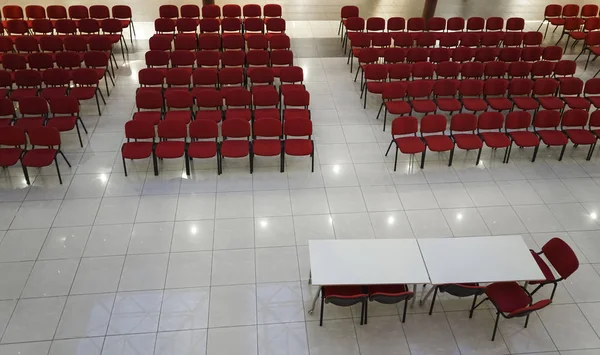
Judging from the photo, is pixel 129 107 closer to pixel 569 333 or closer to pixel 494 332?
pixel 494 332

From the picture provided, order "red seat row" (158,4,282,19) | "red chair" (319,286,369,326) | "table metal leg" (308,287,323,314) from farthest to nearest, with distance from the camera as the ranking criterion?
"red seat row" (158,4,282,19)
"table metal leg" (308,287,323,314)
"red chair" (319,286,369,326)

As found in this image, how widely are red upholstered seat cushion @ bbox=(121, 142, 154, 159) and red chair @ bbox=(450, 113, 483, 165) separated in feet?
14.4

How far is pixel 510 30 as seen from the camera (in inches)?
437

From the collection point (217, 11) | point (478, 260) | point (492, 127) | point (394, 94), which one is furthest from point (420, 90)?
point (217, 11)

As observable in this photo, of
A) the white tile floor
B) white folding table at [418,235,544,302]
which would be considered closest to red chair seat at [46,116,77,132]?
the white tile floor

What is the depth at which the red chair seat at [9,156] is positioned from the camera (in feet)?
20.7

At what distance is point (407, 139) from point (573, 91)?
3683 millimetres

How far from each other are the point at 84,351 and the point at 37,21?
8.08 metres

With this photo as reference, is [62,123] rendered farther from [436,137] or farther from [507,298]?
[507,298]

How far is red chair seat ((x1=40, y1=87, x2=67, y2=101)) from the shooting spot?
7.81 m

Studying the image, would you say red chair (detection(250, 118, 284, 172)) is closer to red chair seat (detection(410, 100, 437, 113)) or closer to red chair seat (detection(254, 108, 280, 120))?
red chair seat (detection(254, 108, 280, 120))

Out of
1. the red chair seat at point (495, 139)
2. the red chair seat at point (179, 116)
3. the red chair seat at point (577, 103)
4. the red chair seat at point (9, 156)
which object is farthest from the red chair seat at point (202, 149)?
the red chair seat at point (577, 103)

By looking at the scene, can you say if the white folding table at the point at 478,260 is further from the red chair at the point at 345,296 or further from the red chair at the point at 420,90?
the red chair at the point at 420,90

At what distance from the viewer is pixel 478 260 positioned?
4.79m
